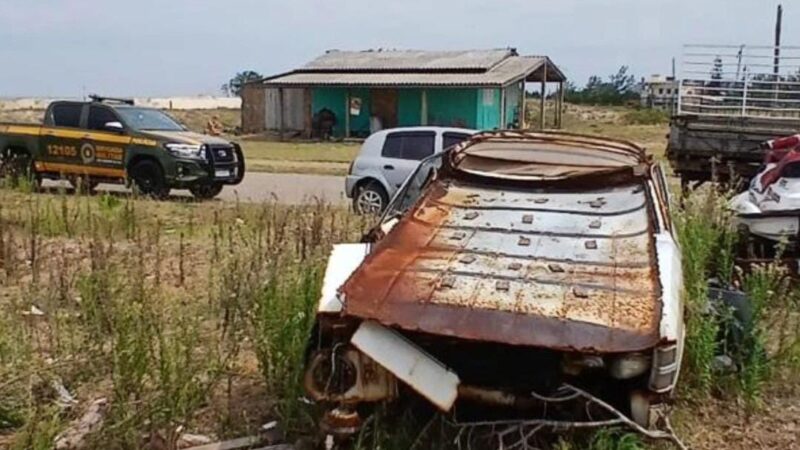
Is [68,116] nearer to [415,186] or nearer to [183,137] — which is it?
[183,137]

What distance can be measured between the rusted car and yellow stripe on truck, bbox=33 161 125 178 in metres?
12.1

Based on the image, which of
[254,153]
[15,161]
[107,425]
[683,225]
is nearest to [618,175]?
[683,225]

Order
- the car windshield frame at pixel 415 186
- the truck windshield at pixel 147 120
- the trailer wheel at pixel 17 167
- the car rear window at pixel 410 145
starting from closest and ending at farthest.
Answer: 1. the car windshield frame at pixel 415 186
2. the car rear window at pixel 410 145
3. the trailer wheel at pixel 17 167
4. the truck windshield at pixel 147 120

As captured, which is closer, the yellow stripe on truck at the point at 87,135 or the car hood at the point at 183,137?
the car hood at the point at 183,137

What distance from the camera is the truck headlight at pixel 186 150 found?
1566 centimetres

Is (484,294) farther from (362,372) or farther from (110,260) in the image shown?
(110,260)

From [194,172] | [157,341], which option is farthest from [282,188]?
[157,341]

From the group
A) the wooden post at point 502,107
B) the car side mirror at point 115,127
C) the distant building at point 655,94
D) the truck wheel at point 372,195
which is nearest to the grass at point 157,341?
the truck wheel at point 372,195

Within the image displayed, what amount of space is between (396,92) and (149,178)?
22.0m

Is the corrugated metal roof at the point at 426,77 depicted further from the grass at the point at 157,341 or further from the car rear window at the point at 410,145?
the grass at the point at 157,341

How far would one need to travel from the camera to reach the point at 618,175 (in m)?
5.98

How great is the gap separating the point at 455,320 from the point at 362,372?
0.56 m

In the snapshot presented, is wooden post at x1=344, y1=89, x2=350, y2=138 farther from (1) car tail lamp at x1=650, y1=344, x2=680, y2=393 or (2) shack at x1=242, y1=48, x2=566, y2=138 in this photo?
(1) car tail lamp at x1=650, y1=344, x2=680, y2=393

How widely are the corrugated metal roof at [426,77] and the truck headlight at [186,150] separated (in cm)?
1935
